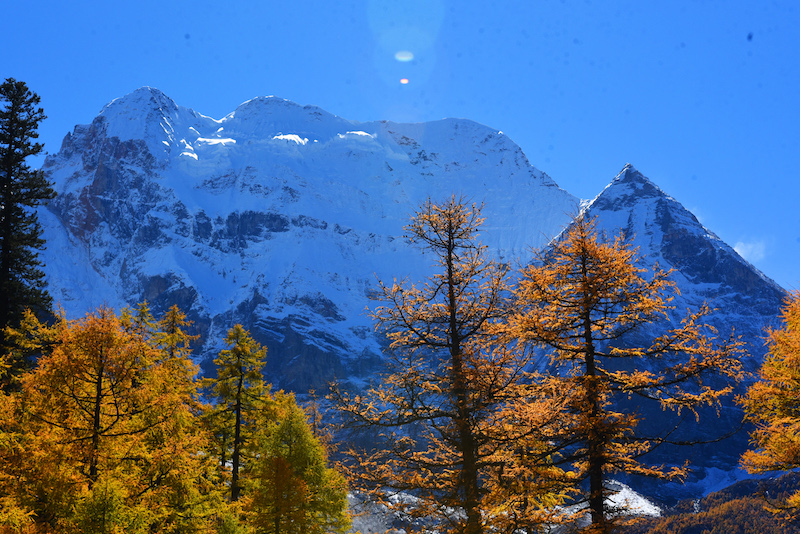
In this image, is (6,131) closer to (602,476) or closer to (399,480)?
(399,480)

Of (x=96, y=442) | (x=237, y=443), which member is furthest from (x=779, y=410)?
(x=237, y=443)

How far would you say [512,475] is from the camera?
9945 mm

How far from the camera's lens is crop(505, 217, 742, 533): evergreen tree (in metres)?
9.56

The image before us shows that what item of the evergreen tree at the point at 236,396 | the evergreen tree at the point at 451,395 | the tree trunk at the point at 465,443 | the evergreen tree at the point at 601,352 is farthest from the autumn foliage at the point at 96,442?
the evergreen tree at the point at 236,396

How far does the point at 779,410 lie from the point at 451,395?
868 cm

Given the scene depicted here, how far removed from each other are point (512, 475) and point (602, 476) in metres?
1.85

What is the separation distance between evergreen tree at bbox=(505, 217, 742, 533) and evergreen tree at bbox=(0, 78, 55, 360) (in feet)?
68.6

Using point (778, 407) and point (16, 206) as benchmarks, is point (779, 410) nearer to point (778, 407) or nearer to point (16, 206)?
point (778, 407)

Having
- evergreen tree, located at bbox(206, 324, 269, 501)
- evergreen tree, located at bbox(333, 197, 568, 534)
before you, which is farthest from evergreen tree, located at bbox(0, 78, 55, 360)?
evergreen tree, located at bbox(333, 197, 568, 534)

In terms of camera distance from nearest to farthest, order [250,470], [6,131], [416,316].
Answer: [416,316], [6,131], [250,470]

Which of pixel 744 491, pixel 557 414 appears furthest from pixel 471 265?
pixel 744 491

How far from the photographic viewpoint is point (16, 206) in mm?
22406

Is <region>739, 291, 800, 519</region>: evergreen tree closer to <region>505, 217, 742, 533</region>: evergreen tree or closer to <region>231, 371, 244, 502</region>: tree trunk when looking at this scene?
<region>505, 217, 742, 533</region>: evergreen tree

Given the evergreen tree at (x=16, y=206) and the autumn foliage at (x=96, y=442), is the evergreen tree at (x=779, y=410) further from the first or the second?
the evergreen tree at (x=16, y=206)
